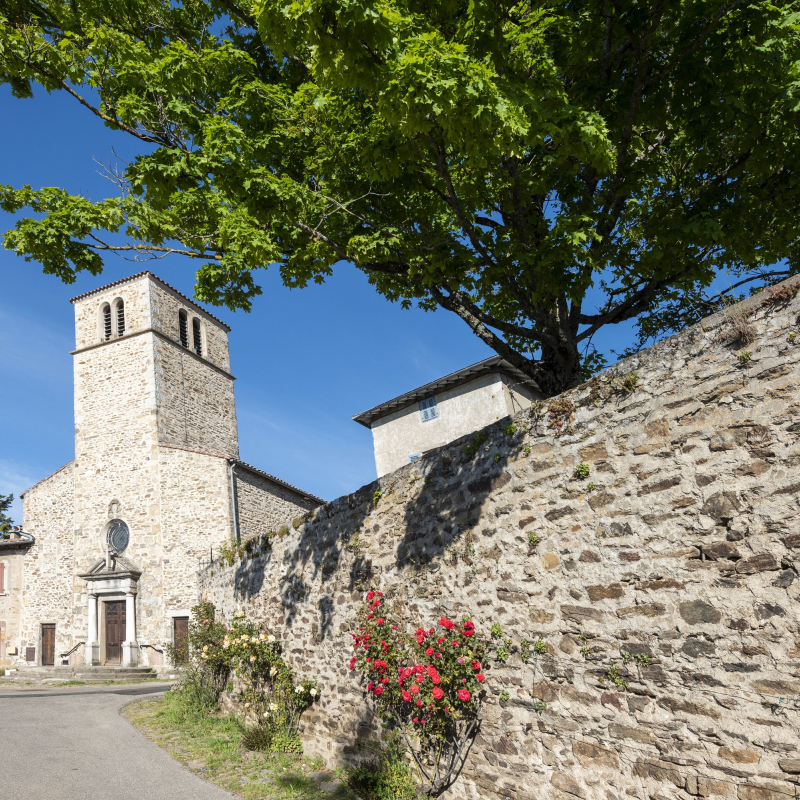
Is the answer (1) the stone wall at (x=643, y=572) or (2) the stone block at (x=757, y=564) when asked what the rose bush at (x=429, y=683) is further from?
(2) the stone block at (x=757, y=564)

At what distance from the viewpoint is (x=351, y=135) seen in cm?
574

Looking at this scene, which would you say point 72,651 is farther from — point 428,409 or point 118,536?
point 428,409

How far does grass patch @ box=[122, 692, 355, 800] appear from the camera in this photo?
5898mm

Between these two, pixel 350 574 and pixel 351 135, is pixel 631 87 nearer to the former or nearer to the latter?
pixel 351 135

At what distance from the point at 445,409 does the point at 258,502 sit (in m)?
8.29

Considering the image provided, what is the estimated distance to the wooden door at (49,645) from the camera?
21.3 metres

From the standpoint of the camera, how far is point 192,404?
24.3 meters

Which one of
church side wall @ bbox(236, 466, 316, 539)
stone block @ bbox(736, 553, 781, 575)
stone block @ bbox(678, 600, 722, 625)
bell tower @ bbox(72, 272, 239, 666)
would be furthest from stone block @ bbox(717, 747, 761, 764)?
bell tower @ bbox(72, 272, 239, 666)

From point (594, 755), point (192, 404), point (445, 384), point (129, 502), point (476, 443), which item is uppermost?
point (192, 404)

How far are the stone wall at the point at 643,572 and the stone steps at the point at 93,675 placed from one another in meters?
17.1

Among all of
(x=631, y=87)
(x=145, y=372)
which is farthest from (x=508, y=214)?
(x=145, y=372)

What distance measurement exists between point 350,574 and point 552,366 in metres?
3.48

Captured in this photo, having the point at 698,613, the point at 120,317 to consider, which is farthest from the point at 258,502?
the point at 698,613

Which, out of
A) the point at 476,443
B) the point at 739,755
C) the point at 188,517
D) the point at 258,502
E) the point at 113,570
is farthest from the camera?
the point at 258,502
